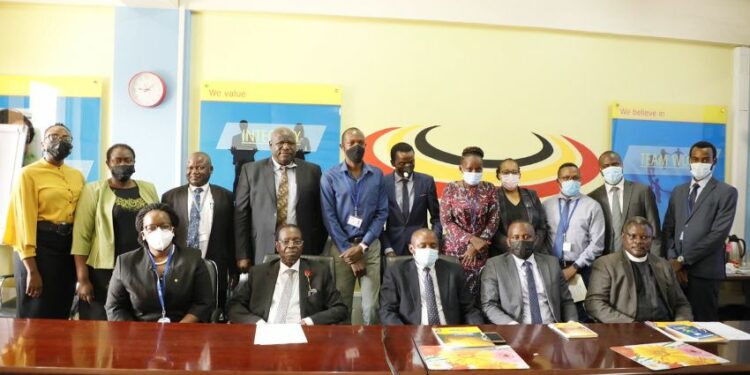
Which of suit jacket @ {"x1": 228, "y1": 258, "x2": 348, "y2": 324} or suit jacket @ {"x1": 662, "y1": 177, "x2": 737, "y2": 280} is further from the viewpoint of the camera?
suit jacket @ {"x1": 662, "y1": 177, "x2": 737, "y2": 280}

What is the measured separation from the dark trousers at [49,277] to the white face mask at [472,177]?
2.68 metres

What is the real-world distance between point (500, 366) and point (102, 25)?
4.70 metres

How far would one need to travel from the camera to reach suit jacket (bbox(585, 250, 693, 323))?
2.79m

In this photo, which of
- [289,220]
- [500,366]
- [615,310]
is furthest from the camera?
[289,220]

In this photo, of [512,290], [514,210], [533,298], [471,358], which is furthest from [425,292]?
[514,210]

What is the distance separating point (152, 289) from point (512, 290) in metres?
2.02

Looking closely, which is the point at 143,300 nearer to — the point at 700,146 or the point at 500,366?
the point at 500,366

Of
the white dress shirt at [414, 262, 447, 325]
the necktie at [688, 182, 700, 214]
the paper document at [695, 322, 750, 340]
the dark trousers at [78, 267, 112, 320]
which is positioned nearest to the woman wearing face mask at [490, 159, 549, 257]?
the white dress shirt at [414, 262, 447, 325]

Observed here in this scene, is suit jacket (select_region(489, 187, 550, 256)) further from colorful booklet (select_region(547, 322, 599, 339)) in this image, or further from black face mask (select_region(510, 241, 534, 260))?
colorful booklet (select_region(547, 322, 599, 339))

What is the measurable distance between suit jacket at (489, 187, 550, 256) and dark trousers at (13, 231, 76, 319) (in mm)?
2912

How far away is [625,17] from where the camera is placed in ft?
15.9

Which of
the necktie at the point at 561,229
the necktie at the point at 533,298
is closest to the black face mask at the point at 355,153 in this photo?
the necktie at the point at 533,298

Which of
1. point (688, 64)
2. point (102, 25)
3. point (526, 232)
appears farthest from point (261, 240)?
point (688, 64)

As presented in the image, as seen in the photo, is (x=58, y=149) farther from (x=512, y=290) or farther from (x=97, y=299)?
(x=512, y=290)
